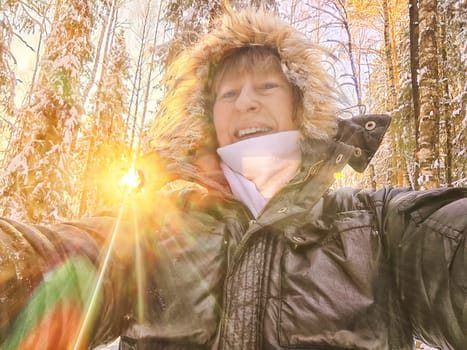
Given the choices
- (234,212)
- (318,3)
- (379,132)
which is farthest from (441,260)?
(318,3)

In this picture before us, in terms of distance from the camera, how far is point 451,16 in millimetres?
8922

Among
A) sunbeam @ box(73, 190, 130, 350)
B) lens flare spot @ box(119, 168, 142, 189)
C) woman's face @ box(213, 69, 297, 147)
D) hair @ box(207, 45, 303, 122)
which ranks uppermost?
hair @ box(207, 45, 303, 122)

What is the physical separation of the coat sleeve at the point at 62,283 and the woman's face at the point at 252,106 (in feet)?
3.09

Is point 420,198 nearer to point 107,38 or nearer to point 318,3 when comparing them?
point 318,3

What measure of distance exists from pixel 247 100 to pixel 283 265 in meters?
1.05

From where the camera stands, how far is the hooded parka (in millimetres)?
1382

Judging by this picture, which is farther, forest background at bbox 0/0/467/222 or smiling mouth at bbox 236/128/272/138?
forest background at bbox 0/0/467/222

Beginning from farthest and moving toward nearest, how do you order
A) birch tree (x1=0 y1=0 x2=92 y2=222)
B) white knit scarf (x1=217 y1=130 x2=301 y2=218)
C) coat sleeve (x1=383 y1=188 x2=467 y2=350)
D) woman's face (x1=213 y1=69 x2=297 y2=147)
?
birch tree (x1=0 y1=0 x2=92 y2=222) → woman's face (x1=213 y1=69 x2=297 y2=147) → white knit scarf (x1=217 y1=130 x2=301 y2=218) → coat sleeve (x1=383 y1=188 x2=467 y2=350)

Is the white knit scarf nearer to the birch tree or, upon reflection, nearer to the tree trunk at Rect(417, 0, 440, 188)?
the tree trunk at Rect(417, 0, 440, 188)

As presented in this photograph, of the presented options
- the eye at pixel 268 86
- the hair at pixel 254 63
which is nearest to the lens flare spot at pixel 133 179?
the hair at pixel 254 63

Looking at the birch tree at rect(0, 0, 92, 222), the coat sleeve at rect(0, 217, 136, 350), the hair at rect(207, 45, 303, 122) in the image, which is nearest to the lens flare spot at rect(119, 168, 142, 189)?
the coat sleeve at rect(0, 217, 136, 350)

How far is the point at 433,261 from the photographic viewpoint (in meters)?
1.41

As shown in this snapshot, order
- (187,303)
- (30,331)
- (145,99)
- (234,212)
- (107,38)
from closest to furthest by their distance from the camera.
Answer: (30,331) → (187,303) → (234,212) → (107,38) → (145,99)

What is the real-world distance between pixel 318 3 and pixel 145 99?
12754 millimetres
